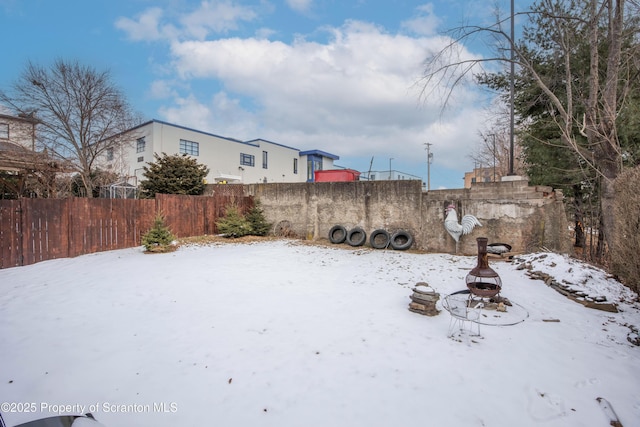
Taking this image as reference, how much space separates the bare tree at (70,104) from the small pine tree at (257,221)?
680 centimetres

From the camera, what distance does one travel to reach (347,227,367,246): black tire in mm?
9953

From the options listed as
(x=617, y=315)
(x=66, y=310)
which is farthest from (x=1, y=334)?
(x=617, y=315)

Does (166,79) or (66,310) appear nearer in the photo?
(66,310)

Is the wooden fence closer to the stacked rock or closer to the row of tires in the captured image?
the row of tires

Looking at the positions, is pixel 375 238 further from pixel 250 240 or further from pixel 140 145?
pixel 140 145

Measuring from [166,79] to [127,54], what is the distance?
2.80 meters

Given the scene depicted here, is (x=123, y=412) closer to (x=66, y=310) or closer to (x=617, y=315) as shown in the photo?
(x=66, y=310)

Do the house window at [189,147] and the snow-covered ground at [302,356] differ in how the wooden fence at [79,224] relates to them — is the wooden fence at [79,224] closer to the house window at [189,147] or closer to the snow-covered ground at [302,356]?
the snow-covered ground at [302,356]

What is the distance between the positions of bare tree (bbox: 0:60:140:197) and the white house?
2.80 metres

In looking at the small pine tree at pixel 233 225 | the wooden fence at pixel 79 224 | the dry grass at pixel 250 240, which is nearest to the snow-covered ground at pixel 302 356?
the wooden fence at pixel 79 224

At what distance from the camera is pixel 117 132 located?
14633 millimetres

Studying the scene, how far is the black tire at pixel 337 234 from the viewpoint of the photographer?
404 inches

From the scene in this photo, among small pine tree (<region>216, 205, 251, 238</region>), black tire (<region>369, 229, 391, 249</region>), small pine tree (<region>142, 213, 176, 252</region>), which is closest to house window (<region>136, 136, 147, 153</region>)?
small pine tree (<region>216, 205, 251, 238</region>)

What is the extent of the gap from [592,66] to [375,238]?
6888 mm
